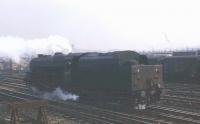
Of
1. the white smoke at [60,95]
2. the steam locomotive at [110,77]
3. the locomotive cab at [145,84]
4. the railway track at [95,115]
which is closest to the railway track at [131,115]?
the railway track at [95,115]

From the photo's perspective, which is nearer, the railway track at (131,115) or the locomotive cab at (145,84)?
the railway track at (131,115)

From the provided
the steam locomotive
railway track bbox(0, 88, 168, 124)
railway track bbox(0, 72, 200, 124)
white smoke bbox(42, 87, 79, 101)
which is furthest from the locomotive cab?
white smoke bbox(42, 87, 79, 101)

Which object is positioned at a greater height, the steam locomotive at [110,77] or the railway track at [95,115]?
the steam locomotive at [110,77]

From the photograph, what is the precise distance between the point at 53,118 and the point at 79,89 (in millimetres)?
6143

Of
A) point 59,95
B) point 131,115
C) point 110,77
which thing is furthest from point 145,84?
point 59,95

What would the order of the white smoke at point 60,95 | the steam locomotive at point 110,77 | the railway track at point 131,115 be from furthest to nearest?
the white smoke at point 60,95 → the steam locomotive at point 110,77 → the railway track at point 131,115

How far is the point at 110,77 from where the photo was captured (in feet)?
73.7

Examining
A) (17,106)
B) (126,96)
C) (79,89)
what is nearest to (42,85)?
(79,89)

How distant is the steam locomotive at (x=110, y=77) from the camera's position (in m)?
21.2

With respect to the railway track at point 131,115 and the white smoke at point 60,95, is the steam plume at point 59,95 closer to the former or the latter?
the white smoke at point 60,95

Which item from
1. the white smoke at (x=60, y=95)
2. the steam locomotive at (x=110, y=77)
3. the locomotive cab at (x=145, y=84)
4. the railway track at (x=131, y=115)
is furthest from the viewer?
the white smoke at (x=60, y=95)

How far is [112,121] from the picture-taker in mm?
17562

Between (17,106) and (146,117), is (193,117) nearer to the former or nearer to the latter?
(146,117)

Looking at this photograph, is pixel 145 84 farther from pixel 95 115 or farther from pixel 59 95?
pixel 59 95
